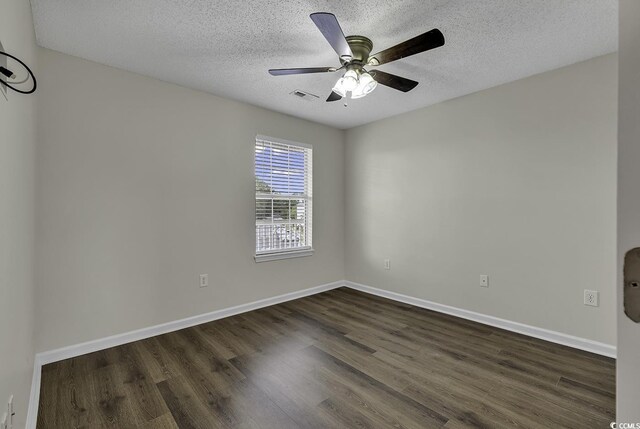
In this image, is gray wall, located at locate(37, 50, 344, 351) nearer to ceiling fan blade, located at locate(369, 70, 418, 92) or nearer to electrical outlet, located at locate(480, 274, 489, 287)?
ceiling fan blade, located at locate(369, 70, 418, 92)

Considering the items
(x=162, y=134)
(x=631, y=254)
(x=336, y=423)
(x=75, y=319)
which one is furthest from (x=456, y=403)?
(x=162, y=134)

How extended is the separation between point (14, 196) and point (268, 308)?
2.64m

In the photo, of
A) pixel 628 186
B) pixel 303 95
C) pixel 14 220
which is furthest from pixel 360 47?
pixel 14 220

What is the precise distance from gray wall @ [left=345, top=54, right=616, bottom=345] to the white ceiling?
33 centimetres

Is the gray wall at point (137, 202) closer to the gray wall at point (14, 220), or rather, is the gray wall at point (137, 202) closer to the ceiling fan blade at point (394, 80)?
the gray wall at point (14, 220)

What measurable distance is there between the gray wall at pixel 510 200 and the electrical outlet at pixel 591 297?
37 millimetres

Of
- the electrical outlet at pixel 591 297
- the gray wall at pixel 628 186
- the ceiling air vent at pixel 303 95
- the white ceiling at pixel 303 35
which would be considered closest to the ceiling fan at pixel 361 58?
the white ceiling at pixel 303 35

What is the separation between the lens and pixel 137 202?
2709 mm

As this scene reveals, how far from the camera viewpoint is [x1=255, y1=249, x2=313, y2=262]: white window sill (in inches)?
141

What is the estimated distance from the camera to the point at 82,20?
1.97m

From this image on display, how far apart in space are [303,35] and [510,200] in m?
2.44

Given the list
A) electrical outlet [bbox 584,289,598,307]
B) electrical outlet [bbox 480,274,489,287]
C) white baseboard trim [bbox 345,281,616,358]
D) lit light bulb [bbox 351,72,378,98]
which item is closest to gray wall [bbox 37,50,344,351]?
white baseboard trim [bbox 345,281,616,358]

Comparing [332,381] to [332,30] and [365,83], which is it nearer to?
[365,83]

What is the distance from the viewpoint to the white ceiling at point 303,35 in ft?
6.02
